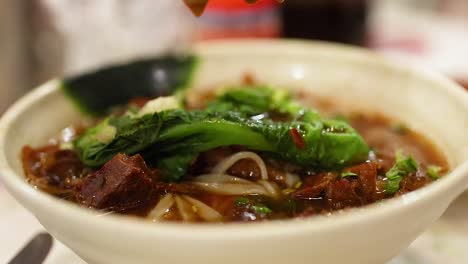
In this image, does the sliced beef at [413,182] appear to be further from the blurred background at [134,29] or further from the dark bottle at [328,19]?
the dark bottle at [328,19]

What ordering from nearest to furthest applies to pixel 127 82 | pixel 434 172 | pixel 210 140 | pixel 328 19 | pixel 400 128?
pixel 210 140 → pixel 434 172 → pixel 400 128 → pixel 127 82 → pixel 328 19

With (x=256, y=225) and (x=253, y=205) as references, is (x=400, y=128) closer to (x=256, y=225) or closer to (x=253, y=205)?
(x=253, y=205)

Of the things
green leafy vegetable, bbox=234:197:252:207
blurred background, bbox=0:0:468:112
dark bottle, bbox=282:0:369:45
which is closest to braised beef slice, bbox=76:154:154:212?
green leafy vegetable, bbox=234:197:252:207

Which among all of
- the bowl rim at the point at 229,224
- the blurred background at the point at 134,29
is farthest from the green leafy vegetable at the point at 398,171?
the blurred background at the point at 134,29

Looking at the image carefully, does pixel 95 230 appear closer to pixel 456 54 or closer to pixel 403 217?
pixel 403 217

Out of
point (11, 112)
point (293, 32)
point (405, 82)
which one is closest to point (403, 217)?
point (405, 82)

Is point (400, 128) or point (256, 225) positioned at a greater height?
point (256, 225)

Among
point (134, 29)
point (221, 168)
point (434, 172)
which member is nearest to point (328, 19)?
point (134, 29)
